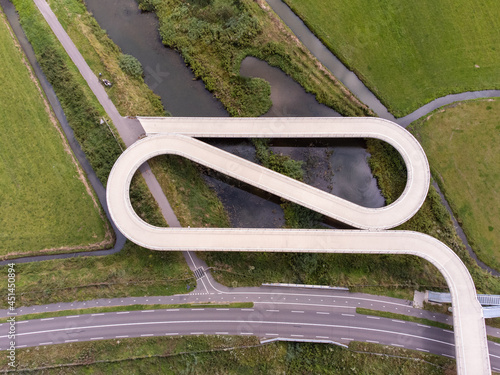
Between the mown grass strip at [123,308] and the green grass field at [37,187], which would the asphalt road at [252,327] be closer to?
the mown grass strip at [123,308]

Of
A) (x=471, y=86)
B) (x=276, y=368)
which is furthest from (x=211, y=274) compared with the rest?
(x=471, y=86)

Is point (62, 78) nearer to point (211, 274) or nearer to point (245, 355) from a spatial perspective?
point (211, 274)

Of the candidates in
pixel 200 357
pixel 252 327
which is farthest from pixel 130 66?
pixel 200 357

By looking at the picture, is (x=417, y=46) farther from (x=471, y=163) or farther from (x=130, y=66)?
(x=130, y=66)

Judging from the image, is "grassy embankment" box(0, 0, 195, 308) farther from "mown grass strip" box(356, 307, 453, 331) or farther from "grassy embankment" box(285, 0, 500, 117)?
"grassy embankment" box(285, 0, 500, 117)

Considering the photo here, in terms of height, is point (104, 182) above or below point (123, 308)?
above

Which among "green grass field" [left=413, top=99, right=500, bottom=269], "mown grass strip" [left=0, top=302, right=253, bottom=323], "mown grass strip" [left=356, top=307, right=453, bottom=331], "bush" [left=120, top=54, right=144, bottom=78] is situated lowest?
"mown grass strip" [left=356, top=307, right=453, bottom=331]

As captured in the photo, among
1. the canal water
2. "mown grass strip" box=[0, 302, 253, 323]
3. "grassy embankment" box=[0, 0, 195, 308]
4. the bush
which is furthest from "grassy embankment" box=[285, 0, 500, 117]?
"mown grass strip" box=[0, 302, 253, 323]

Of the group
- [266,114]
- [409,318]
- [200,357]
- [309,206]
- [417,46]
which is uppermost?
[417,46]
